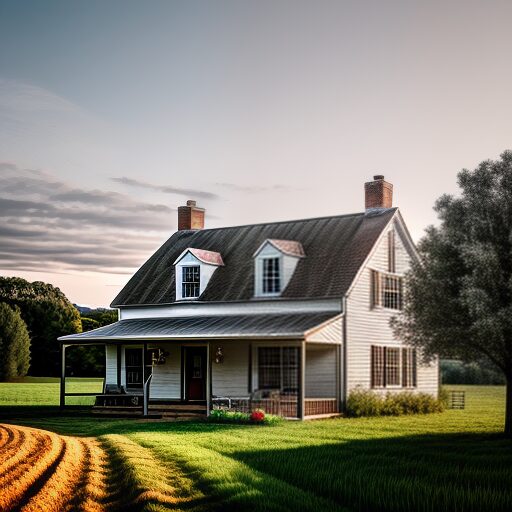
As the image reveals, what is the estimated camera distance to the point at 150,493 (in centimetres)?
1344

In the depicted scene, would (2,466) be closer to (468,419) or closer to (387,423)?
(387,423)

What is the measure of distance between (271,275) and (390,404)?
6.74m

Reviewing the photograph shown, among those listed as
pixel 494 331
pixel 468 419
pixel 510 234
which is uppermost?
pixel 510 234

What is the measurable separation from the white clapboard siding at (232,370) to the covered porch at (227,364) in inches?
1.5

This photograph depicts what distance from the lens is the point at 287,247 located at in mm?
34875

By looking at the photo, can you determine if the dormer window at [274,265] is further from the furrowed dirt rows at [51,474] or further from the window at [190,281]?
the furrowed dirt rows at [51,474]

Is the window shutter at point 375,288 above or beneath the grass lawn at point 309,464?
above

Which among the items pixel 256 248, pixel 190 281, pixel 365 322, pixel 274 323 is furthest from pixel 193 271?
pixel 365 322

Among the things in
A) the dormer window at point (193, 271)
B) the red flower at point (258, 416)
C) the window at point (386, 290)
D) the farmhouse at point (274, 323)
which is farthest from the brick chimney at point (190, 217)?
the red flower at point (258, 416)

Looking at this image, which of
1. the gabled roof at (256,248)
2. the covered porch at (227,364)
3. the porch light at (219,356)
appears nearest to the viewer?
the covered porch at (227,364)

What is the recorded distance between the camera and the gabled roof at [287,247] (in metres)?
34.6

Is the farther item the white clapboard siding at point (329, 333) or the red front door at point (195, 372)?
the red front door at point (195, 372)

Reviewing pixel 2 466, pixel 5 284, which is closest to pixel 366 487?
pixel 2 466

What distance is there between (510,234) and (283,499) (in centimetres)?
1345
